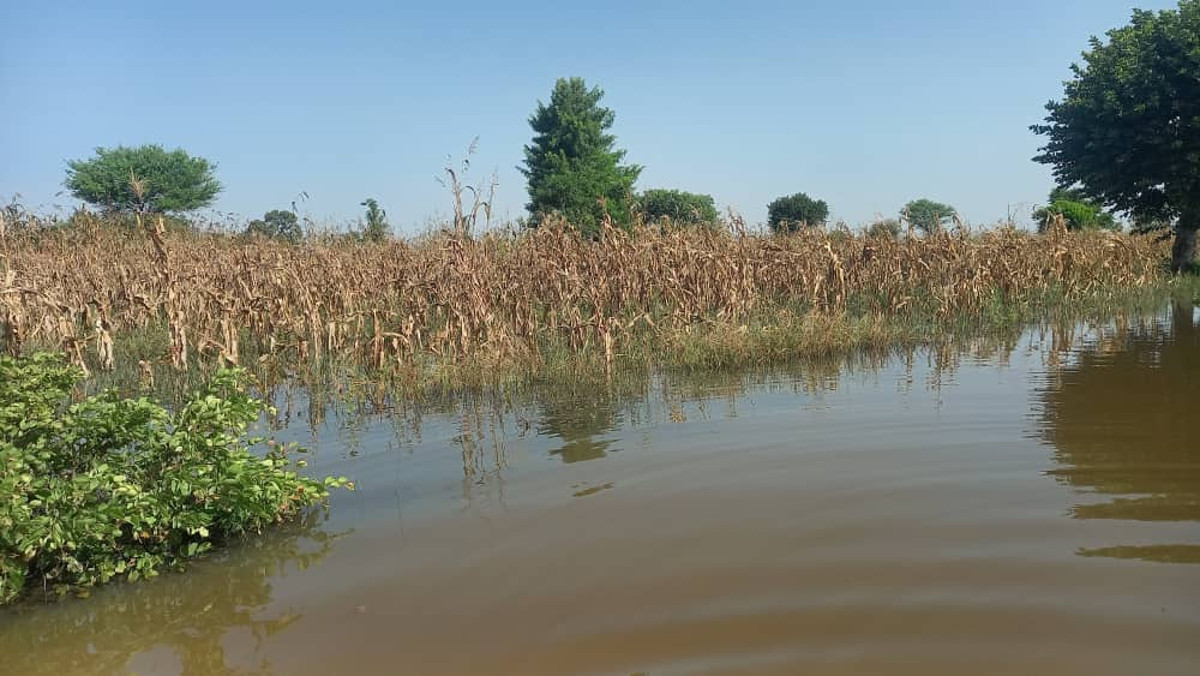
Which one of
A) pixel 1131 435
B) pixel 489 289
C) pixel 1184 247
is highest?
pixel 1184 247

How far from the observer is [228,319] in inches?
278

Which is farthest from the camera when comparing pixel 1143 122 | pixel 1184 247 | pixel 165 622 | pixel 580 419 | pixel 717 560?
pixel 1184 247

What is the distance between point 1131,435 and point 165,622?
5.05m

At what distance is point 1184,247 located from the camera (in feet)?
57.3

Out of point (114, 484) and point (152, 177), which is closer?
point (114, 484)

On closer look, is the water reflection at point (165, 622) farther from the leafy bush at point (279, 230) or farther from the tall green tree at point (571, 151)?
the tall green tree at point (571, 151)

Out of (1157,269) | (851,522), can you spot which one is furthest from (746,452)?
(1157,269)

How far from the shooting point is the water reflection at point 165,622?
2.69 metres

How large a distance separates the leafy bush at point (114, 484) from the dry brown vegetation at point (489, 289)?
258 centimetres

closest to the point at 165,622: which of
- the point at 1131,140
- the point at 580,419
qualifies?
the point at 580,419

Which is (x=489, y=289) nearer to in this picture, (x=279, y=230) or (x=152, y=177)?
(x=279, y=230)

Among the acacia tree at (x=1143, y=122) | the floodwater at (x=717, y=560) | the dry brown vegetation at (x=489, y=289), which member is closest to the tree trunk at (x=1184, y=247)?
the acacia tree at (x=1143, y=122)

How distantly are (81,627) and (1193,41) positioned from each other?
65.4 ft

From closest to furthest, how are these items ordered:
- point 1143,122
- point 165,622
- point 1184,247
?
point 165,622 < point 1143,122 < point 1184,247
